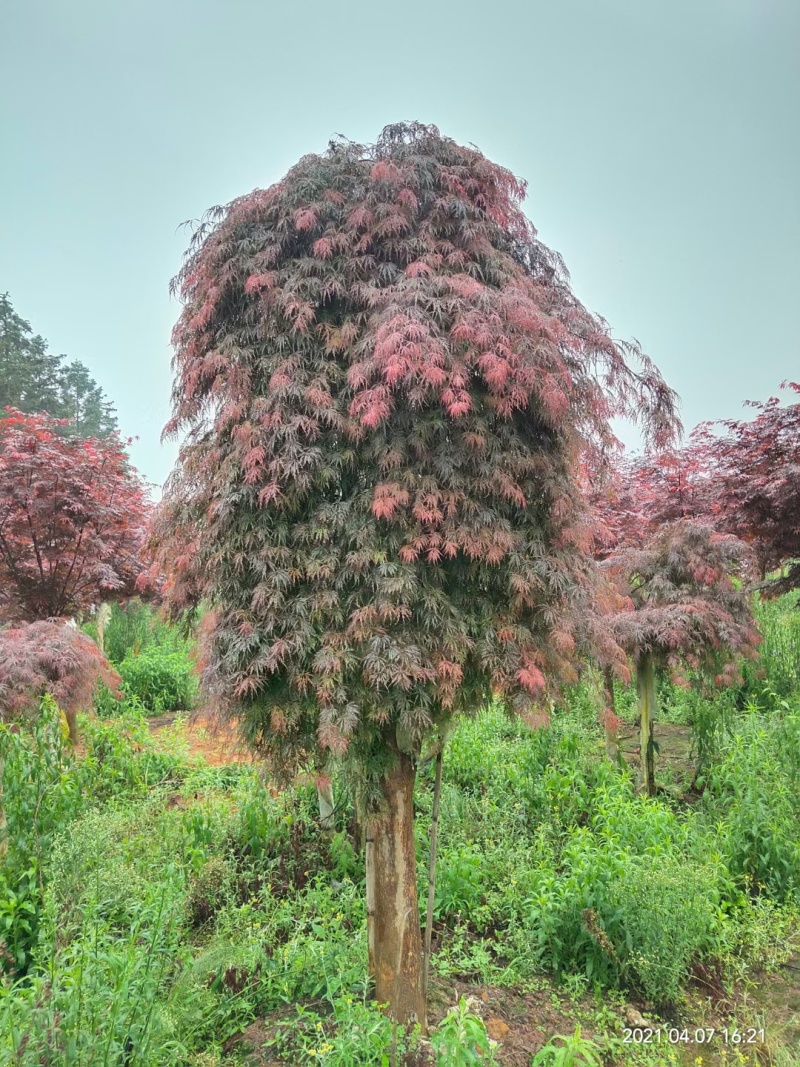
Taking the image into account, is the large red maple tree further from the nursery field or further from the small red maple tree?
the small red maple tree

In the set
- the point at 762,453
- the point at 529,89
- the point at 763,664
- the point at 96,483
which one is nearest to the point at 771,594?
the point at 763,664

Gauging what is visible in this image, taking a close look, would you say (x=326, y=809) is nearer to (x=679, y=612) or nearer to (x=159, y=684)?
(x=679, y=612)

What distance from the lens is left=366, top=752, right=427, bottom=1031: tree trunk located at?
93.4 inches

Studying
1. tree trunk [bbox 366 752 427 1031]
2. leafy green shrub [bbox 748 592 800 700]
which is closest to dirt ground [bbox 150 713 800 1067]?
tree trunk [bbox 366 752 427 1031]

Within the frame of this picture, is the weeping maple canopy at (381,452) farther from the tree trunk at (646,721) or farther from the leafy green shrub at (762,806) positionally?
the tree trunk at (646,721)

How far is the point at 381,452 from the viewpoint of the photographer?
2.03 metres

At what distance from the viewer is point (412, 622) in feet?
6.67

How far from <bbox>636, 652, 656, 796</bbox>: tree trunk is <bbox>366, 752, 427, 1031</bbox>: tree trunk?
289cm

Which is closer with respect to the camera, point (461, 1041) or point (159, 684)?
point (461, 1041)

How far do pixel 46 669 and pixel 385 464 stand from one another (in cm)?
381

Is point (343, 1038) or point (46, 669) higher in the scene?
point (46, 669)

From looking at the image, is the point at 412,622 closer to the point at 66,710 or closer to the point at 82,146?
the point at 66,710
